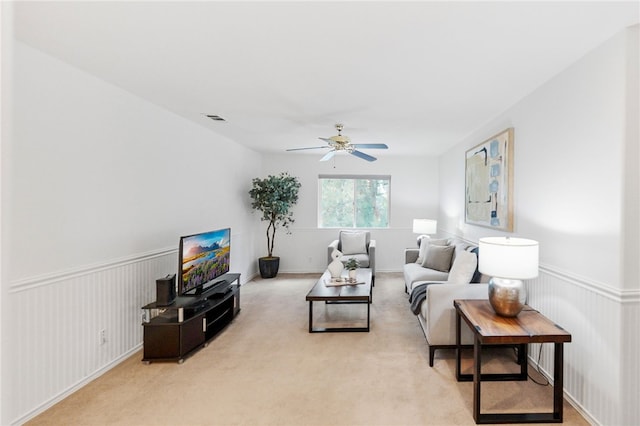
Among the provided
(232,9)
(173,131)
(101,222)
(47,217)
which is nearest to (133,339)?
(101,222)

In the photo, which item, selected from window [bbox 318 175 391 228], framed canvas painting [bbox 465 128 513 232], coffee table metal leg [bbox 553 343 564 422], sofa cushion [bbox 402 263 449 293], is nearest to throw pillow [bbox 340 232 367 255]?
window [bbox 318 175 391 228]

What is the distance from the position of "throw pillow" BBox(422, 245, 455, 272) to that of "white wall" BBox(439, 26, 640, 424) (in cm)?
141

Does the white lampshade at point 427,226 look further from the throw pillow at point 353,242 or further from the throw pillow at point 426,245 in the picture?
the throw pillow at point 353,242

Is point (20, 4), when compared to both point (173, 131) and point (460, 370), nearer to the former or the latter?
point (173, 131)

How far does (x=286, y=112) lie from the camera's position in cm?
331

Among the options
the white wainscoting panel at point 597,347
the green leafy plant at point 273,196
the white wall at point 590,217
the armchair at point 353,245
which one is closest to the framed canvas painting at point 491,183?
the white wall at point 590,217

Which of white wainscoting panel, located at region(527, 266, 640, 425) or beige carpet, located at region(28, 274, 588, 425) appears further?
beige carpet, located at region(28, 274, 588, 425)

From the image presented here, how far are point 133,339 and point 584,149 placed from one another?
404cm

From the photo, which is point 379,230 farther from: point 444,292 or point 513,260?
point 513,260

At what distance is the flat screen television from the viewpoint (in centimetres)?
293

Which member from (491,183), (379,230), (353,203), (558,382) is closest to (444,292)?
(558,382)

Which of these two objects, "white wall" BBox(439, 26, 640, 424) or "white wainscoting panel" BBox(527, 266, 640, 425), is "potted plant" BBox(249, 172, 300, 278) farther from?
"white wainscoting panel" BBox(527, 266, 640, 425)

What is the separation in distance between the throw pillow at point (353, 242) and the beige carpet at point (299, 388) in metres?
2.27

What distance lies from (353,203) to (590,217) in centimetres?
455
